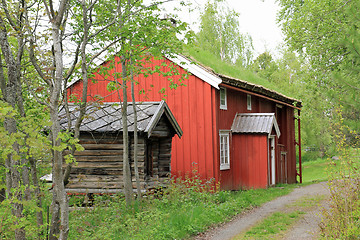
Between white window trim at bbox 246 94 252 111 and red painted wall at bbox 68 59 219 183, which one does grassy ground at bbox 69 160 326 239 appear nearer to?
red painted wall at bbox 68 59 219 183

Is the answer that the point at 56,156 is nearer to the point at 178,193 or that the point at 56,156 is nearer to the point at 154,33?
the point at 154,33

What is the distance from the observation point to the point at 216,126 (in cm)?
1452

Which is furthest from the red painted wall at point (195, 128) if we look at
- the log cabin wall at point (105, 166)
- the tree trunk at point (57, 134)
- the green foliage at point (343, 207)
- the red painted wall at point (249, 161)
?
the tree trunk at point (57, 134)

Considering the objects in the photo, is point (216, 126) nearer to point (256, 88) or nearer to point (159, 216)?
point (256, 88)

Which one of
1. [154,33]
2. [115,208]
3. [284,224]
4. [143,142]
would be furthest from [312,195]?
[154,33]

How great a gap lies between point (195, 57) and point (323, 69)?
22.7 feet

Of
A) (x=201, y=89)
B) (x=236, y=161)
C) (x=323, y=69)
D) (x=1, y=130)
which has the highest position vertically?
(x=323, y=69)

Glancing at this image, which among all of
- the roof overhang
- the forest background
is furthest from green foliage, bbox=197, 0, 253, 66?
the roof overhang

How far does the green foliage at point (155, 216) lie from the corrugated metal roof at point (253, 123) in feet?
13.5

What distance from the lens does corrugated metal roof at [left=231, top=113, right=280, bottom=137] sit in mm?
15609

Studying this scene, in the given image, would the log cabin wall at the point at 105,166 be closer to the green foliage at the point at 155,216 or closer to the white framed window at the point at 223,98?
the green foliage at the point at 155,216

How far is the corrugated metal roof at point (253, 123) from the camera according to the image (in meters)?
15.6

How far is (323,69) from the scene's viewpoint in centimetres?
1892

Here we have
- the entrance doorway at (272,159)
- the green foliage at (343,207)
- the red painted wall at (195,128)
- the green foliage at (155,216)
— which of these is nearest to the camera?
the green foliage at (343,207)
